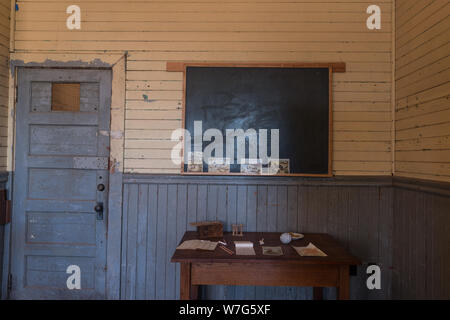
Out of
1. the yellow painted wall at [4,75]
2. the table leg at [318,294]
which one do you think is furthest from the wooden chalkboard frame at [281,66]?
the yellow painted wall at [4,75]

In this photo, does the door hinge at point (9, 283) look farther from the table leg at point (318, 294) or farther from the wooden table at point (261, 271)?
the table leg at point (318, 294)

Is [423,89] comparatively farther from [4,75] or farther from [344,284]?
[4,75]

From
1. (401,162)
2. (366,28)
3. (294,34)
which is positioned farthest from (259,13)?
(401,162)

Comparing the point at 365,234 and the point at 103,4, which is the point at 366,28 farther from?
the point at 103,4

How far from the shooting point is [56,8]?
2680mm

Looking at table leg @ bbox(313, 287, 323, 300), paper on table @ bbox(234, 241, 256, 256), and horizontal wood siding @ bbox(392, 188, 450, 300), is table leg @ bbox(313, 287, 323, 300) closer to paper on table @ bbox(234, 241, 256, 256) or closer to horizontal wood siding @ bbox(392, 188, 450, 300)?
horizontal wood siding @ bbox(392, 188, 450, 300)

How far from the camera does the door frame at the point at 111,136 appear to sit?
261cm

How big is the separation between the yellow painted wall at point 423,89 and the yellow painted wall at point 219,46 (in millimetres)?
129

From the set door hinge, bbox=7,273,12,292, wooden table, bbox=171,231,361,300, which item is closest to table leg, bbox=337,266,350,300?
wooden table, bbox=171,231,361,300

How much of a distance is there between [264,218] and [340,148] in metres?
1.00

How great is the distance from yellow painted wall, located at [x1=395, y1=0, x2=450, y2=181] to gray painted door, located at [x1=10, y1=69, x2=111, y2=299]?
279cm

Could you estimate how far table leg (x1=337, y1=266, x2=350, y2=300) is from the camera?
1.79 m

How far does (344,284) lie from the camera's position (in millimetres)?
1801

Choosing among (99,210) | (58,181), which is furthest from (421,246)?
(58,181)
